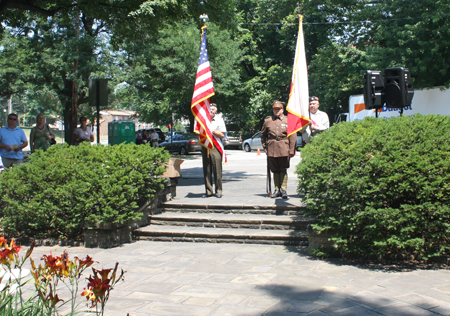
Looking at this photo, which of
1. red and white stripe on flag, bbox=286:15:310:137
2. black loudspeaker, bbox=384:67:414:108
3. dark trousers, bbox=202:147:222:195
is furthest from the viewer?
dark trousers, bbox=202:147:222:195

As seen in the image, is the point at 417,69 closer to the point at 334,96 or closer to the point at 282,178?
the point at 334,96

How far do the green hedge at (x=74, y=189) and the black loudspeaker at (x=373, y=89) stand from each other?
463 centimetres

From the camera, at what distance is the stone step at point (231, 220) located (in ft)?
24.9

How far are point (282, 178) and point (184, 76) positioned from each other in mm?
20422

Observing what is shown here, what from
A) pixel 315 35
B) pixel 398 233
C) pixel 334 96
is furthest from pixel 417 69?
pixel 398 233

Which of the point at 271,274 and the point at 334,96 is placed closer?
the point at 271,274

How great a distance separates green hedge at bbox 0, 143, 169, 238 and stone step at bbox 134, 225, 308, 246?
20.5 inches

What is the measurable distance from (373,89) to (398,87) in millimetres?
500

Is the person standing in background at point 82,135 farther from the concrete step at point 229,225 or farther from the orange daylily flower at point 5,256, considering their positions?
the orange daylily flower at point 5,256

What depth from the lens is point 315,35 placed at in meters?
38.4

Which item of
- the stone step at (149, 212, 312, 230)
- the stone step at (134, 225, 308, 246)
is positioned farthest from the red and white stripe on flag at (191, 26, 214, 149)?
the stone step at (134, 225, 308, 246)

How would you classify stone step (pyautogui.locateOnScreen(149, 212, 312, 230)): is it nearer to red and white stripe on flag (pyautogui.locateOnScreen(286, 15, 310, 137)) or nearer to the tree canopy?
red and white stripe on flag (pyautogui.locateOnScreen(286, 15, 310, 137))

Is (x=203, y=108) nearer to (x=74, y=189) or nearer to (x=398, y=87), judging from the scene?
(x=74, y=189)

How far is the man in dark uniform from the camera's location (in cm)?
877
